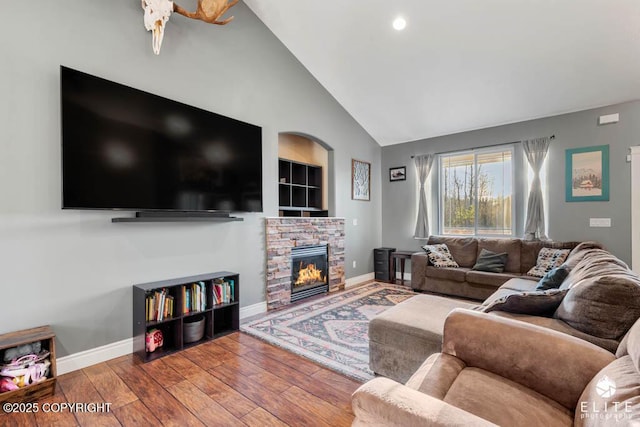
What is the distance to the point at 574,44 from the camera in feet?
10.9

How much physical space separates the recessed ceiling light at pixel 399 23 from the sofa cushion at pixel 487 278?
3.32 metres

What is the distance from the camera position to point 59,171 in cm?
239

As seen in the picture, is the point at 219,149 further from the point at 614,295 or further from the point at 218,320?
the point at 614,295

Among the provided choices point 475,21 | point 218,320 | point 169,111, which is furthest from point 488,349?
point 475,21

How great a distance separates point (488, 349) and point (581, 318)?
0.54 metres

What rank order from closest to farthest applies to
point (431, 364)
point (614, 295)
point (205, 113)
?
point (614, 295) → point (431, 364) → point (205, 113)

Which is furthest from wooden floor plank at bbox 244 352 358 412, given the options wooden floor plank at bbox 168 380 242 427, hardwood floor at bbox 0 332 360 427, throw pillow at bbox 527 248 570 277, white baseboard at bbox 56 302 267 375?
throw pillow at bbox 527 248 570 277

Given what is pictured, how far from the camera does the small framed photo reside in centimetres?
586

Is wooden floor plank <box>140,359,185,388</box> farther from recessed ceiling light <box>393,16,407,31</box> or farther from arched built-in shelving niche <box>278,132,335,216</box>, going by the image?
recessed ceiling light <box>393,16,407,31</box>

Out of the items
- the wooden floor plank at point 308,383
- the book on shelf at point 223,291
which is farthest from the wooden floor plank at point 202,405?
the book on shelf at point 223,291

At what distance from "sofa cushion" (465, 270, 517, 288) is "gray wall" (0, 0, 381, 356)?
2.87 meters

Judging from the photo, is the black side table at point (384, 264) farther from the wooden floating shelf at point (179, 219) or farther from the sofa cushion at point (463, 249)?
the wooden floating shelf at point (179, 219)

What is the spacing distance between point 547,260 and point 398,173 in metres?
2.82

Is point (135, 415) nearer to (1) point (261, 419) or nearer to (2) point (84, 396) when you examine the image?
(2) point (84, 396)
